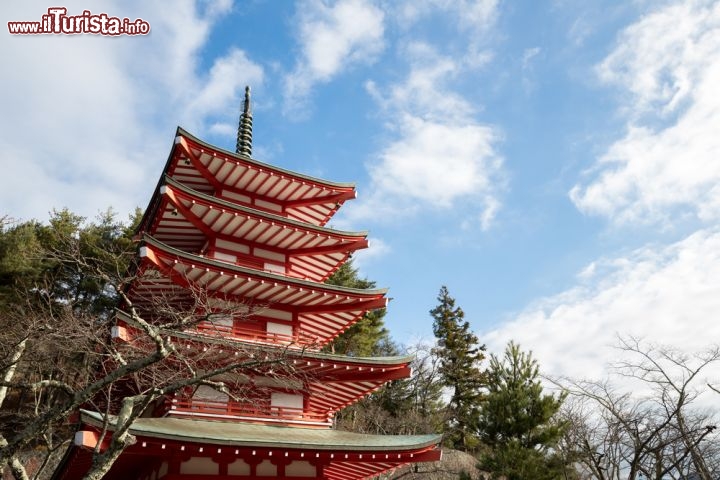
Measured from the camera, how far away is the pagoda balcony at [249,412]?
41.1 feet

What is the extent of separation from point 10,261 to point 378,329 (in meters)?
23.0

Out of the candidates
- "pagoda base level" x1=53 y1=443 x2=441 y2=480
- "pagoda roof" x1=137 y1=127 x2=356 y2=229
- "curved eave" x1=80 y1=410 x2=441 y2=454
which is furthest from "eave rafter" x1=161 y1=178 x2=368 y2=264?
"pagoda base level" x1=53 y1=443 x2=441 y2=480

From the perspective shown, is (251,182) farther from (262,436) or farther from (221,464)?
(221,464)

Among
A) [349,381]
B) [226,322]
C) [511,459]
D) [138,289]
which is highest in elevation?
[138,289]

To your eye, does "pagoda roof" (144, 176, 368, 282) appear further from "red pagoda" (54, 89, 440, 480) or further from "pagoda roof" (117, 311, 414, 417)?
"pagoda roof" (117, 311, 414, 417)

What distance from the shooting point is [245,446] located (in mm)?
10805

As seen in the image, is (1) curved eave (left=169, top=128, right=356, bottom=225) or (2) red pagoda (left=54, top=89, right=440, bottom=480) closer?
(2) red pagoda (left=54, top=89, right=440, bottom=480)

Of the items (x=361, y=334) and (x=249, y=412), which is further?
(x=361, y=334)

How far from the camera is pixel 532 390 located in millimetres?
19234

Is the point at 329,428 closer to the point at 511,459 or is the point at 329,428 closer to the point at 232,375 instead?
the point at 232,375

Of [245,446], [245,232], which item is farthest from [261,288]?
[245,446]

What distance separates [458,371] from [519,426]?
20896 millimetres

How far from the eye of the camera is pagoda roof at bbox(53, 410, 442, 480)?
10.3 m

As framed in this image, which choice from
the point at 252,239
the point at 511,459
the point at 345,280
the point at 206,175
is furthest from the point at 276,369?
the point at 345,280
